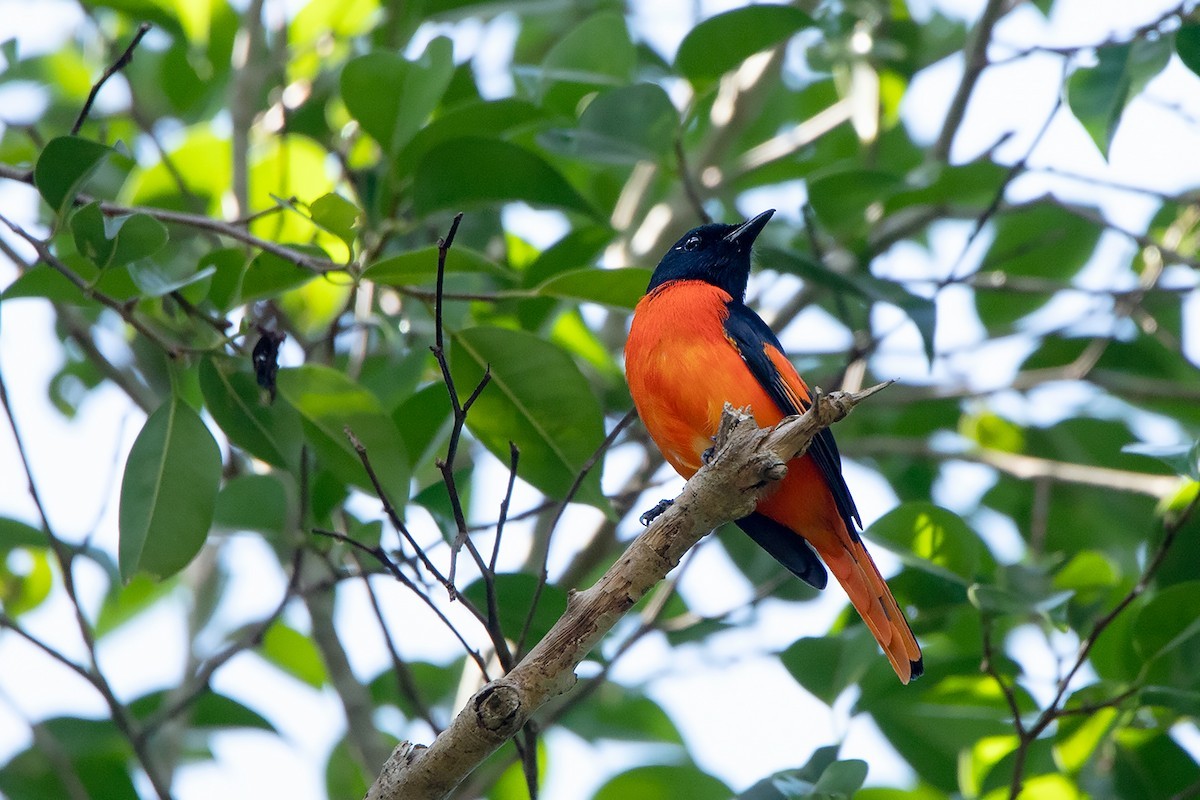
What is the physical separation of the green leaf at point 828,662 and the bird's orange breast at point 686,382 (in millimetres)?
646

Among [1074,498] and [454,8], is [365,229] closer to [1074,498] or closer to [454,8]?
[454,8]

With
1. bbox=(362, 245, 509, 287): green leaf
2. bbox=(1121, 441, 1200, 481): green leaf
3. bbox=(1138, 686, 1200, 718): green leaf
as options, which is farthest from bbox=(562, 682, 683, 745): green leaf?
bbox=(1121, 441, 1200, 481): green leaf

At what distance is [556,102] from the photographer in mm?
4695

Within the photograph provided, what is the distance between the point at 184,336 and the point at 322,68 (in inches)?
79.8

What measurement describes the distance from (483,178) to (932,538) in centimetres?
179

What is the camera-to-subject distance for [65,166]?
3.14 m

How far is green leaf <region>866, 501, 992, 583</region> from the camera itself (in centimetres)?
385

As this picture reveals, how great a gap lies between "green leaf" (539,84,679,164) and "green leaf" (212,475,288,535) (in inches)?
56.7

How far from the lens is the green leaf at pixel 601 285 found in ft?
11.8

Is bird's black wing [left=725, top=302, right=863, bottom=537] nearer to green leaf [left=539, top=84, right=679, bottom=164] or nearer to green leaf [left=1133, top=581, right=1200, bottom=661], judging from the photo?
green leaf [left=539, top=84, right=679, bottom=164]

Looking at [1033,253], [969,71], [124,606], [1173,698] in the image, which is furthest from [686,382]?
[124,606]

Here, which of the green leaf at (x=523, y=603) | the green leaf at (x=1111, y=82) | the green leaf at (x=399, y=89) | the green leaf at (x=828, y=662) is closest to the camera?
the green leaf at (x=1111, y=82)

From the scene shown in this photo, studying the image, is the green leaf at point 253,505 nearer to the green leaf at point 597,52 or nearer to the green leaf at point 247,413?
the green leaf at point 247,413

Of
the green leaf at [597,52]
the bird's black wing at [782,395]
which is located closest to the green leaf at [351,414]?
the bird's black wing at [782,395]
